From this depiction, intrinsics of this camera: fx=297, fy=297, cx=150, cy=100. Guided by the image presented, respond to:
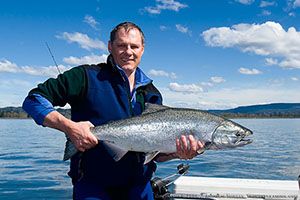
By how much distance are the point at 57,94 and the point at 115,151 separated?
103 cm

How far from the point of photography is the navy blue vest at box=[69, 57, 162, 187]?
150 inches

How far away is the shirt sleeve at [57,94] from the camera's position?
3.58 meters

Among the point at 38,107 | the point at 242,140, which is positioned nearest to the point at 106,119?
the point at 38,107

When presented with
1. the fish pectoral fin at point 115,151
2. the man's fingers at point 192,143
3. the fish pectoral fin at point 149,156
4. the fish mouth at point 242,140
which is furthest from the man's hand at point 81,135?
the fish mouth at point 242,140

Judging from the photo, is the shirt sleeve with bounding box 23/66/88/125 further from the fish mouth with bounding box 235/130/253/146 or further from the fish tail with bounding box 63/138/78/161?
the fish mouth with bounding box 235/130/253/146

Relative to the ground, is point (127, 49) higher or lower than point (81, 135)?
higher

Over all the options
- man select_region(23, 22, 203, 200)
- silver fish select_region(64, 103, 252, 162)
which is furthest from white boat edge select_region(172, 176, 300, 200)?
silver fish select_region(64, 103, 252, 162)

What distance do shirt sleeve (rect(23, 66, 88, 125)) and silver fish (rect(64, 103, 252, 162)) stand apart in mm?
477

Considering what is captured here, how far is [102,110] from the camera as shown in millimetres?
3939

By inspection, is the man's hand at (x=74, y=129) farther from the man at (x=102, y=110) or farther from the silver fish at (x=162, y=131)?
the silver fish at (x=162, y=131)

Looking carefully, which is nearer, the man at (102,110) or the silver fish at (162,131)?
the man at (102,110)

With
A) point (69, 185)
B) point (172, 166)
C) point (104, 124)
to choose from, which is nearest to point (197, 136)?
point (104, 124)

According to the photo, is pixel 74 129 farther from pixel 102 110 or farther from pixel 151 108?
pixel 151 108

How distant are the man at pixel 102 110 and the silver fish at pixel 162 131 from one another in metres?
0.12
